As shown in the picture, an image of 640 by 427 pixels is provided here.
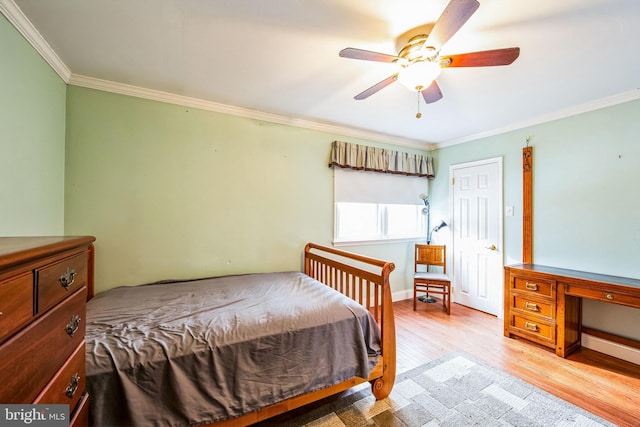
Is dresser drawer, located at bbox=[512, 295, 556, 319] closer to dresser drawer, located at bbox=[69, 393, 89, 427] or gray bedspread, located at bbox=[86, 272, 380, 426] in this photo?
gray bedspread, located at bbox=[86, 272, 380, 426]

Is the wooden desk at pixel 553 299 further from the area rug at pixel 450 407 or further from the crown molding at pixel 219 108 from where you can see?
the crown molding at pixel 219 108

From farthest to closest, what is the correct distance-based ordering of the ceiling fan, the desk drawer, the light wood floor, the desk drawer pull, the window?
1. the window
2. the desk drawer pull
3. the desk drawer
4. the light wood floor
5. the ceiling fan

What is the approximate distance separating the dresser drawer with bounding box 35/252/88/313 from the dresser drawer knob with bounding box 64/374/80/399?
0.29 m

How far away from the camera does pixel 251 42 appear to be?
65.5 inches

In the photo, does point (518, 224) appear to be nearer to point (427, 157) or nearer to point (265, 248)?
point (427, 157)

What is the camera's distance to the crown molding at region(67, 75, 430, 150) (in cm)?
215

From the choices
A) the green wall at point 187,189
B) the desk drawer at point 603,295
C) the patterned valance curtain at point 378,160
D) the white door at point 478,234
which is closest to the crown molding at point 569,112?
the white door at point 478,234

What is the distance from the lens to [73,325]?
0.86 meters

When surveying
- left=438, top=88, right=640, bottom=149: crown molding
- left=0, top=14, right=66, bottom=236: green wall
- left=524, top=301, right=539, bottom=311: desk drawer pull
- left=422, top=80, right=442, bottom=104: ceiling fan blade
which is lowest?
left=524, top=301, right=539, bottom=311: desk drawer pull

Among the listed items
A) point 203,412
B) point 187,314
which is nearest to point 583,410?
point 203,412

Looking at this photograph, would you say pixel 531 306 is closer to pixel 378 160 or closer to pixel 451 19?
pixel 378 160

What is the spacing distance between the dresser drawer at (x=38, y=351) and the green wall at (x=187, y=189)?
161 cm

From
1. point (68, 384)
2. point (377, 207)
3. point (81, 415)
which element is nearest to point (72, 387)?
point (68, 384)

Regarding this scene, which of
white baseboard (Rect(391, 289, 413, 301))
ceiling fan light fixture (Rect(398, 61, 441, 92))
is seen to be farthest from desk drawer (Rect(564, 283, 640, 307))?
ceiling fan light fixture (Rect(398, 61, 441, 92))
